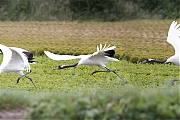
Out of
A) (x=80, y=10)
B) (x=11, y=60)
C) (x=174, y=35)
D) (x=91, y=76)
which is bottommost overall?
(x=91, y=76)

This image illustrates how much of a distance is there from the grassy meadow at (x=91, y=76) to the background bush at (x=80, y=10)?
965 millimetres

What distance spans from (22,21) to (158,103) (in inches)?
655

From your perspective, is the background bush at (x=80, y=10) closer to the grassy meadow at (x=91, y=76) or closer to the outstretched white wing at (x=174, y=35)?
the grassy meadow at (x=91, y=76)

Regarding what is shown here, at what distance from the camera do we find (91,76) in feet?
37.3

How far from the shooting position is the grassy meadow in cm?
555

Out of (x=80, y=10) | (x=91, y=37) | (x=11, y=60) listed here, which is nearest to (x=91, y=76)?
(x=11, y=60)

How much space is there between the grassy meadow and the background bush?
965 millimetres

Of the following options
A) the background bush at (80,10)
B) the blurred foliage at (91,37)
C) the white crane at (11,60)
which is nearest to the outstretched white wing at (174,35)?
the white crane at (11,60)

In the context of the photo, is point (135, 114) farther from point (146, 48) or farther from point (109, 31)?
point (109, 31)

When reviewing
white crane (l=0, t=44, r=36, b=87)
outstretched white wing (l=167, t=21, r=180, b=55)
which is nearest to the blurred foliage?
outstretched white wing (l=167, t=21, r=180, b=55)

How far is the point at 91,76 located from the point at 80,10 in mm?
11213

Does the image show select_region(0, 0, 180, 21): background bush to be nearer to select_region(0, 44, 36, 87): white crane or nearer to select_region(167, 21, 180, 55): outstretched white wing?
select_region(0, 44, 36, 87): white crane

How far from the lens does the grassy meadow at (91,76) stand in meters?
5.55

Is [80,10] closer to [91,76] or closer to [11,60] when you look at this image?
[91,76]
